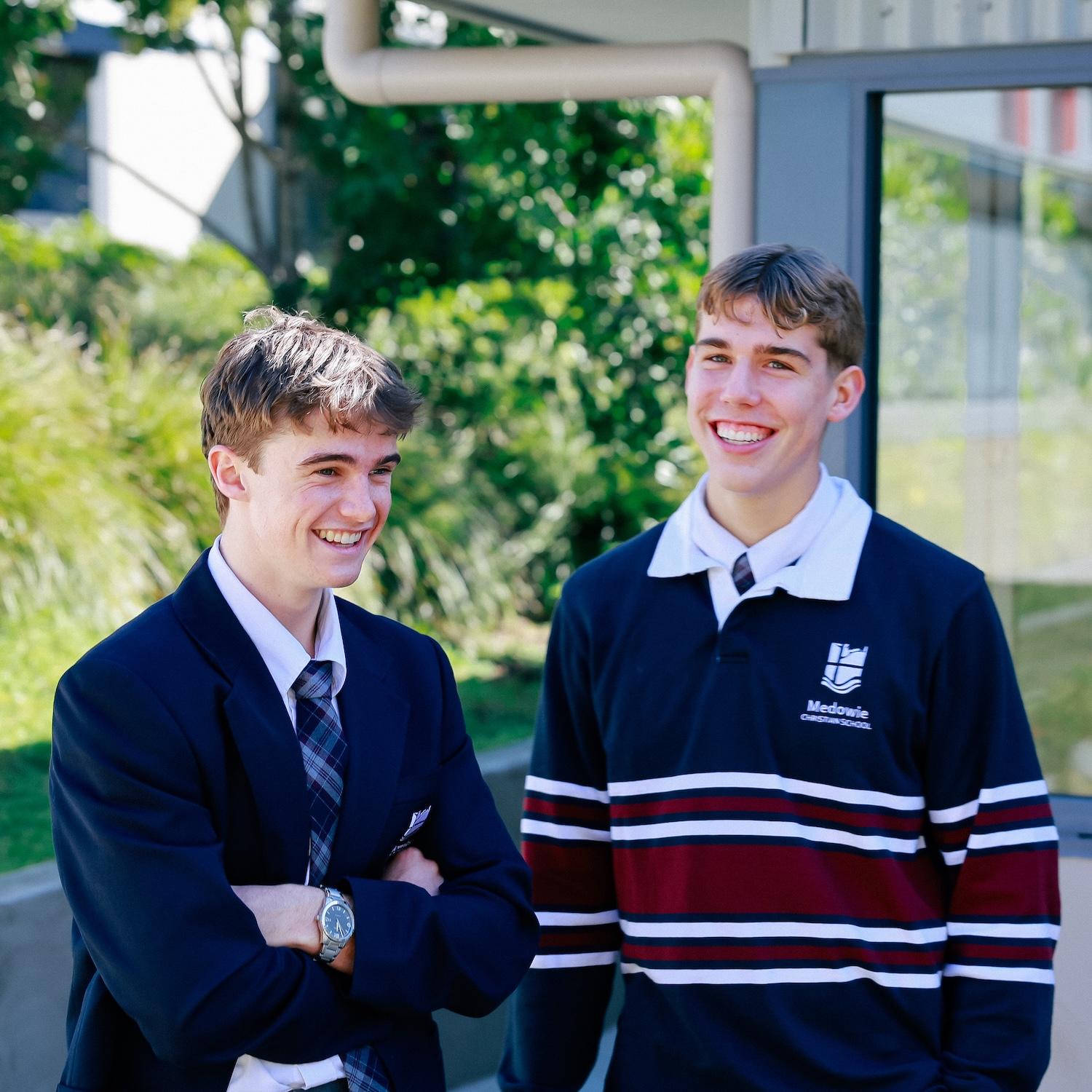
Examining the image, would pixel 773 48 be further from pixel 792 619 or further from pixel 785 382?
pixel 792 619

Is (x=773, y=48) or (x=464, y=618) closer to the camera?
(x=773, y=48)

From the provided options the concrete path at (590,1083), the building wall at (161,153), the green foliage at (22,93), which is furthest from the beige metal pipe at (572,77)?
the building wall at (161,153)

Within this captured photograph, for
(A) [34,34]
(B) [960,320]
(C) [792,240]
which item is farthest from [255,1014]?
(A) [34,34]

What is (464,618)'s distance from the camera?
7.65m

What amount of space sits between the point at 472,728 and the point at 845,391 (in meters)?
3.97

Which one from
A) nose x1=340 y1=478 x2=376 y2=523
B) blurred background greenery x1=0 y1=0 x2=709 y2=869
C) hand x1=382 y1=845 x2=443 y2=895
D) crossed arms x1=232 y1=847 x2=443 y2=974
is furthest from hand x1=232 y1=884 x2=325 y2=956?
blurred background greenery x1=0 y1=0 x2=709 y2=869

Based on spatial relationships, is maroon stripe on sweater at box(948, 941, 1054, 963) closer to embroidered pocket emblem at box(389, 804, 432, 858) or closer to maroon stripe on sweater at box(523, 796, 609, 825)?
maroon stripe on sweater at box(523, 796, 609, 825)

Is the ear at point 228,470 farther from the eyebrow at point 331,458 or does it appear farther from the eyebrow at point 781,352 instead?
the eyebrow at point 781,352

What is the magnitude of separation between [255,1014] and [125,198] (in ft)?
56.7

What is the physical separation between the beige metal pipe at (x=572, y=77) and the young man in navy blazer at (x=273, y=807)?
148cm

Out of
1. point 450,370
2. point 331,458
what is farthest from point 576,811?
point 450,370

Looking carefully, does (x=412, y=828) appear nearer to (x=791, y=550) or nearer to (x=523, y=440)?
(x=791, y=550)

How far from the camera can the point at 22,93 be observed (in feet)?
29.8

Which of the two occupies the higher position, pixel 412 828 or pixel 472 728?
pixel 412 828
